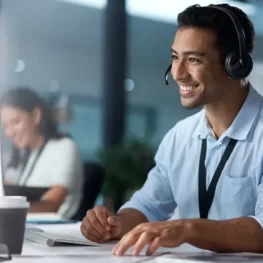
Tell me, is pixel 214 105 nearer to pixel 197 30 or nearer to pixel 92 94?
pixel 197 30

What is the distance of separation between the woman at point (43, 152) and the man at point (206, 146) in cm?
129

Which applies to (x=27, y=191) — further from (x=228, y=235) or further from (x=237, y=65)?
(x=228, y=235)

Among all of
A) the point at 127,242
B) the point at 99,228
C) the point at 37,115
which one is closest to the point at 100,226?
the point at 99,228

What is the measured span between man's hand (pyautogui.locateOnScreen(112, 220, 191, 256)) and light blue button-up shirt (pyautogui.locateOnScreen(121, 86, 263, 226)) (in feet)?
0.88

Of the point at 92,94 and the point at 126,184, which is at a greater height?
the point at 92,94

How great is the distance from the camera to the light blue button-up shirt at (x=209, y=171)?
1.90m

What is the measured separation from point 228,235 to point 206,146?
1.60 feet

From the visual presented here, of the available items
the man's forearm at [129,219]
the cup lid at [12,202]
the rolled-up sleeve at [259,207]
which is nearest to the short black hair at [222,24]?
the rolled-up sleeve at [259,207]

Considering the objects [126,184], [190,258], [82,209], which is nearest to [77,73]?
[126,184]

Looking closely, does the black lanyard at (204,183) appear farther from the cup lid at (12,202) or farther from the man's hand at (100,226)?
the cup lid at (12,202)

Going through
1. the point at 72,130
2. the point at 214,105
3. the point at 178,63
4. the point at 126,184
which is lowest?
the point at 126,184

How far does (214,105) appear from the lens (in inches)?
80.7

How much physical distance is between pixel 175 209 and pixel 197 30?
0.61 meters

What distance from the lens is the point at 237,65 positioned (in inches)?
76.5
